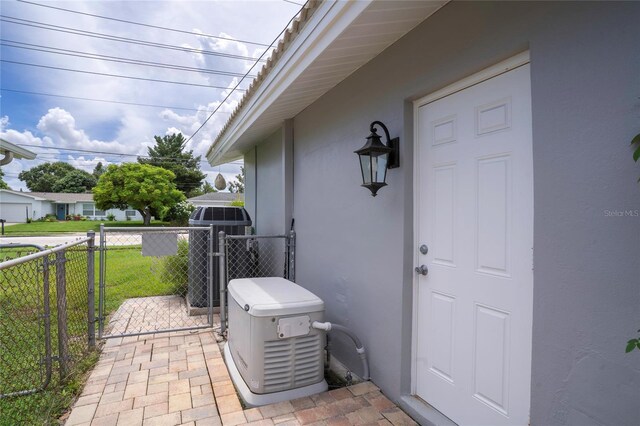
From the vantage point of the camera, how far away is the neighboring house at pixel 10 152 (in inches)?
217

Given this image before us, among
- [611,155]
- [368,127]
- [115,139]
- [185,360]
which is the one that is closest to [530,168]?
[611,155]

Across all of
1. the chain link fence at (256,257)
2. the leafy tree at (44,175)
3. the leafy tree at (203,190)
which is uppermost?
the leafy tree at (44,175)

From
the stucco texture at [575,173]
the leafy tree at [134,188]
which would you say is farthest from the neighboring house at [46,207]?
the stucco texture at [575,173]

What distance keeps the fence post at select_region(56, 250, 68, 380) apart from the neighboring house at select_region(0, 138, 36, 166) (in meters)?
3.95

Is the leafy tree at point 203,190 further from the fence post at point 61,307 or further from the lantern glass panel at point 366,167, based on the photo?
the lantern glass panel at point 366,167

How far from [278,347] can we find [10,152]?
20.9ft

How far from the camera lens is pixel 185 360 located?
337 cm

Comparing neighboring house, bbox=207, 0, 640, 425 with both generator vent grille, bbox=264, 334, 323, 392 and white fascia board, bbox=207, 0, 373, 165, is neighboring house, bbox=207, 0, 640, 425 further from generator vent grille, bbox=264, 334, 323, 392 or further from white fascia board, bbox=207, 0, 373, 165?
generator vent grille, bbox=264, 334, 323, 392

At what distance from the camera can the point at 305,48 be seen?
2.71 metres

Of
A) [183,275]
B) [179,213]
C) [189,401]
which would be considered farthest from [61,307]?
[179,213]

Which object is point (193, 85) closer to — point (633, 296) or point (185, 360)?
point (185, 360)

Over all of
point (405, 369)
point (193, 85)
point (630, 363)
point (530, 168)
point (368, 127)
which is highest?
point (193, 85)

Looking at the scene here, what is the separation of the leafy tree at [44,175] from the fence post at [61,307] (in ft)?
205

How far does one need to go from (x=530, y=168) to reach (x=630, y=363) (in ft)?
3.03
